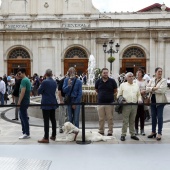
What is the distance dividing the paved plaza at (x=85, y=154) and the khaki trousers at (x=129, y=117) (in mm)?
301

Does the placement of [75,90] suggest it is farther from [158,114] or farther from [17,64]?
[17,64]

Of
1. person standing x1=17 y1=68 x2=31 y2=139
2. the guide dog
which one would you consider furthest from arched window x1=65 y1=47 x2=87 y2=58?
the guide dog

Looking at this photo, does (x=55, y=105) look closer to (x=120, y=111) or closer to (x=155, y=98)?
(x=120, y=111)

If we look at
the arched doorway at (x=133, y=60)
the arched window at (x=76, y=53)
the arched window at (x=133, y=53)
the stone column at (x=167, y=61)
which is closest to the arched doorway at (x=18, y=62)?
the arched window at (x=76, y=53)

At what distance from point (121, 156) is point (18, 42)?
31.7 metres

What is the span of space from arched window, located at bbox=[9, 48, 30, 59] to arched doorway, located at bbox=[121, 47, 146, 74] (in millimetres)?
12013

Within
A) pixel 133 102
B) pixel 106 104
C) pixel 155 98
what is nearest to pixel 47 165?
pixel 106 104

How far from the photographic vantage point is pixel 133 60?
3706 centimetres

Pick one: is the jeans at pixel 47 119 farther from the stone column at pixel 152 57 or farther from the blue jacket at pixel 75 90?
the stone column at pixel 152 57

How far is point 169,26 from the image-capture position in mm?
36188

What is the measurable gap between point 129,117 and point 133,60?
29213mm

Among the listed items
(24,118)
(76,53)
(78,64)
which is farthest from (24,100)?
(76,53)

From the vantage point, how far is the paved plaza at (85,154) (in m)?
6.14

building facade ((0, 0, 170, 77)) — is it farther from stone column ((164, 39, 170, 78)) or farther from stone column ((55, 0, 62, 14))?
stone column ((55, 0, 62, 14))
